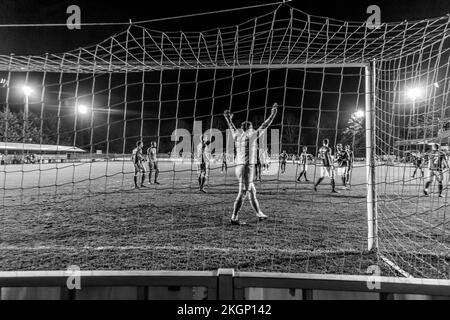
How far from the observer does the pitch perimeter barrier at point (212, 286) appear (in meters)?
1.15

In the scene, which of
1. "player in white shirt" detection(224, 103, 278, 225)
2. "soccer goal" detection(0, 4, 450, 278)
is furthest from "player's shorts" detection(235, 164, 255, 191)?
"soccer goal" detection(0, 4, 450, 278)

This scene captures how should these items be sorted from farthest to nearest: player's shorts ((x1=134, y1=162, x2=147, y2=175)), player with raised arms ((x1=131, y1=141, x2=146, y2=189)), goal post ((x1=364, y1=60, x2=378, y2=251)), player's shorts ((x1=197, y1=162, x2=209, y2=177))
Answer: player's shorts ((x1=134, y1=162, x2=147, y2=175))
player with raised arms ((x1=131, y1=141, x2=146, y2=189))
player's shorts ((x1=197, y1=162, x2=209, y2=177))
goal post ((x1=364, y1=60, x2=378, y2=251))

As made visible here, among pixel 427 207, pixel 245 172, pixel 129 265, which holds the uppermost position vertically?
pixel 245 172

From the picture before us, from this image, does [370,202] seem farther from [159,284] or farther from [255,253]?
[159,284]

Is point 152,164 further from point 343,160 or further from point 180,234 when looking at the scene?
point 343,160

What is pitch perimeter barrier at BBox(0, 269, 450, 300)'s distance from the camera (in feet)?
3.76

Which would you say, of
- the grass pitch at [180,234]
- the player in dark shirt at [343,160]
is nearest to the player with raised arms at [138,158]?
the grass pitch at [180,234]

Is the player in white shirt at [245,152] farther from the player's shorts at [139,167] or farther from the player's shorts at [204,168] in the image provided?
the player's shorts at [139,167]

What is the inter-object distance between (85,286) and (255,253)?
317cm

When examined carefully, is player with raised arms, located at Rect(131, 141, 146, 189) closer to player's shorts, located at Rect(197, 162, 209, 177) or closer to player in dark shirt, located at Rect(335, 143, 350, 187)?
player's shorts, located at Rect(197, 162, 209, 177)

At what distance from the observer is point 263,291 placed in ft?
3.91

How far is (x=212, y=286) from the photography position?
3.87 feet
